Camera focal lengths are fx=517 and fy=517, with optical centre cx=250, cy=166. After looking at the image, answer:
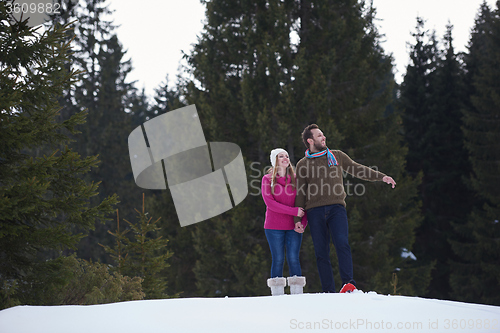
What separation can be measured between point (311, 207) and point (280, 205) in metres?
0.33

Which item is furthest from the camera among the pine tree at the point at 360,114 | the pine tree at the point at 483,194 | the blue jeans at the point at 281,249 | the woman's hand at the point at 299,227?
the pine tree at the point at 483,194

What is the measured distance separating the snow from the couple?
1205 mm

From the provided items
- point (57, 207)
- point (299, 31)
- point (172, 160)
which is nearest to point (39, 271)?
point (57, 207)

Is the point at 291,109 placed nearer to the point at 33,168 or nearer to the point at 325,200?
the point at 325,200

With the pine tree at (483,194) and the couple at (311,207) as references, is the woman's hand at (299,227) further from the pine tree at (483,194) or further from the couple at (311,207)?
the pine tree at (483,194)

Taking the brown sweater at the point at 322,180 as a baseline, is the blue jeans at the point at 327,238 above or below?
below

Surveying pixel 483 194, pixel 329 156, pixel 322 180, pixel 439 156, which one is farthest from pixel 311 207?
pixel 439 156

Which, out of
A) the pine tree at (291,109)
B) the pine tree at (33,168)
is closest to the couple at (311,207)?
the pine tree at (33,168)

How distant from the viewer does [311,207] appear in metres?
5.48

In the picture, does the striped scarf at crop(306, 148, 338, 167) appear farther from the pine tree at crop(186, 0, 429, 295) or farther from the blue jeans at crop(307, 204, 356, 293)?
the pine tree at crop(186, 0, 429, 295)

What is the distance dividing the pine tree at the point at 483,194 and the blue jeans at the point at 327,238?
55.5 ft

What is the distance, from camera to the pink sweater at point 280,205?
5.55 meters

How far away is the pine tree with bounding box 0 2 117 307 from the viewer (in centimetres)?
550

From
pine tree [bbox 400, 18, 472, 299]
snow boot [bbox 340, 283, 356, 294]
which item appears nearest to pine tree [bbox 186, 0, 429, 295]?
pine tree [bbox 400, 18, 472, 299]
